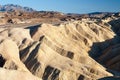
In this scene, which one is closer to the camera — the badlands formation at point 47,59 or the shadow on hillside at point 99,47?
the badlands formation at point 47,59

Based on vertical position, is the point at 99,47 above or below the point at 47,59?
below

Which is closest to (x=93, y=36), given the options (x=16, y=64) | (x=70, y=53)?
(x=70, y=53)

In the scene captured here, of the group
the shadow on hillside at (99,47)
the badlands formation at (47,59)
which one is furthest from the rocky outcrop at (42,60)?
the shadow on hillside at (99,47)

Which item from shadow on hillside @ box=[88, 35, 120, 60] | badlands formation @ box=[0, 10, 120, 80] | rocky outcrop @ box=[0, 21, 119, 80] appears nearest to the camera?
badlands formation @ box=[0, 10, 120, 80]

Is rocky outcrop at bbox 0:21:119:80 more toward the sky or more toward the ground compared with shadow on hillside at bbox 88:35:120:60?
more toward the sky

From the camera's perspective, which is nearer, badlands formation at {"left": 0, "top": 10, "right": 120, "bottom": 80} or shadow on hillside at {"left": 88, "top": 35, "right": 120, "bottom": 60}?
badlands formation at {"left": 0, "top": 10, "right": 120, "bottom": 80}

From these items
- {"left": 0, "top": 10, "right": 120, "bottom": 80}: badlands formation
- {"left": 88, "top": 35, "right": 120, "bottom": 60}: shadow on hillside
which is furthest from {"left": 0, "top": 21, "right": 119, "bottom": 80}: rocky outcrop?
{"left": 88, "top": 35, "right": 120, "bottom": 60}: shadow on hillside

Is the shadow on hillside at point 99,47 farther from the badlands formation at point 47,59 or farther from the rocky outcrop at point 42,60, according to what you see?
the rocky outcrop at point 42,60

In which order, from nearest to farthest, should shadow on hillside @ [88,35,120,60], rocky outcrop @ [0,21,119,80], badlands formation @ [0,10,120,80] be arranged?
badlands formation @ [0,10,120,80]
rocky outcrop @ [0,21,119,80]
shadow on hillside @ [88,35,120,60]

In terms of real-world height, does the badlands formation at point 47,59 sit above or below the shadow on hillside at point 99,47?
above

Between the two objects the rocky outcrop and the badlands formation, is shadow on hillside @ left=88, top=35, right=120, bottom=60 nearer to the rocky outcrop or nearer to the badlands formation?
the badlands formation

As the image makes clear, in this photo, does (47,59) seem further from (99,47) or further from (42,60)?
(99,47)

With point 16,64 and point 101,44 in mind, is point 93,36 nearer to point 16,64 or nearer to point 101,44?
point 101,44

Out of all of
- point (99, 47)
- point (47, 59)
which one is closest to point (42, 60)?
point (47, 59)
